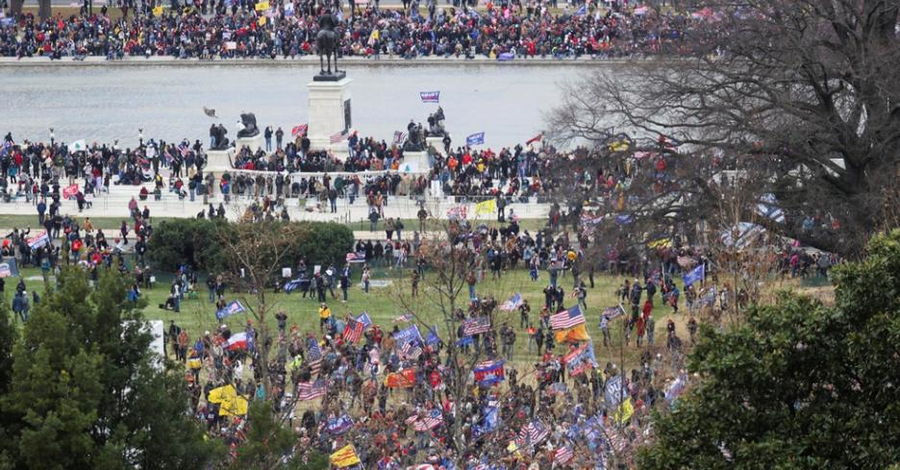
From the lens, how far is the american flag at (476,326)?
4200 centimetres

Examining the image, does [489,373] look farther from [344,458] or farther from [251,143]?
[251,143]

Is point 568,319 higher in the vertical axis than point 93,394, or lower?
lower

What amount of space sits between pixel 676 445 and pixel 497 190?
4124 cm

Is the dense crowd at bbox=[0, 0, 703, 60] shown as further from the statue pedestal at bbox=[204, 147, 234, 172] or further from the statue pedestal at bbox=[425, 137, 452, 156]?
the statue pedestal at bbox=[204, 147, 234, 172]

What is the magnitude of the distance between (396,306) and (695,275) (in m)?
7.61

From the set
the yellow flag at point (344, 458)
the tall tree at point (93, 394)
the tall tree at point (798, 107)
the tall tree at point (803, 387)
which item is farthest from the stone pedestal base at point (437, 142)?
the tall tree at point (803, 387)

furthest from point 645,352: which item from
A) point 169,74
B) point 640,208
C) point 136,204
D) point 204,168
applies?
point 169,74

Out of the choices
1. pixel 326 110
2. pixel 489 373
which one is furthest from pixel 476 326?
pixel 326 110

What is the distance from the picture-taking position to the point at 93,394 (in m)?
26.9

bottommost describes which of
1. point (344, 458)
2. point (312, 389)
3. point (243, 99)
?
point (243, 99)

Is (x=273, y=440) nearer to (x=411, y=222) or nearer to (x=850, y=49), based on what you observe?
(x=850, y=49)

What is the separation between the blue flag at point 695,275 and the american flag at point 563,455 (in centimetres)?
1261

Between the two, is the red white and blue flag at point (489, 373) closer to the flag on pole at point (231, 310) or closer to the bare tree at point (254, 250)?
the bare tree at point (254, 250)

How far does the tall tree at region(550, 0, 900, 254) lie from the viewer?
46.2m
